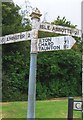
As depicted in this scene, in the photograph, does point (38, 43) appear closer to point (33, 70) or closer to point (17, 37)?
point (33, 70)

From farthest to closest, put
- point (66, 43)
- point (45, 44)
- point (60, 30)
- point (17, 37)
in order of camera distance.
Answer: point (17, 37) < point (60, 30) < point (45, 44) < point (66, 43)

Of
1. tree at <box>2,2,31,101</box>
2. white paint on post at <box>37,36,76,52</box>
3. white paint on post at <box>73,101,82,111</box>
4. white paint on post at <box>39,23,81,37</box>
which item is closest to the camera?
white paint on post at <box>73,101,82,111</box>

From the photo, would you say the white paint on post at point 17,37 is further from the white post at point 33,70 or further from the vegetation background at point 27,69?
the vegetation background at point 27,69

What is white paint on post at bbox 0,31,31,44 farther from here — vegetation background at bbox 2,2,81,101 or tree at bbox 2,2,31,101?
tree at bbox 2,2,31,101

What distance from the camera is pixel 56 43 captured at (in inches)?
188

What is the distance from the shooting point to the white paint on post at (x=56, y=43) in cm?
459

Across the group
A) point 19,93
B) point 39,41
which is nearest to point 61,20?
point 19,93

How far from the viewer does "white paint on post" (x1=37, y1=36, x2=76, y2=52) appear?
4.59m

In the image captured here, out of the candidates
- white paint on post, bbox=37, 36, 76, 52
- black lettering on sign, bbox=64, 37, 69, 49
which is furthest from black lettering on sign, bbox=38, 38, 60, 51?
black lettering on sign, bbox=64, 37, 69, 49

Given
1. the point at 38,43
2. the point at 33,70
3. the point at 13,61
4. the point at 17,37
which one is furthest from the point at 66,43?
the point at 13,61

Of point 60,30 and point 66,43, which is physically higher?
point 60,30

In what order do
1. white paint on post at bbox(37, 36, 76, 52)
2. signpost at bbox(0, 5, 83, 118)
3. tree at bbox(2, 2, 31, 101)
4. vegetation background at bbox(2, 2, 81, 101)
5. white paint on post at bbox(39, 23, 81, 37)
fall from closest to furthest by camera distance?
white paint on post at bbox(37, 36, 76, 52) → signpost at bbox(0, 5, 83, 118) → white paint on post at bbox(39, 23, 81, 37) → tree at bbox(2, 2, 31, 101) → vegetation background at bbox(2, 2, 81, 101)

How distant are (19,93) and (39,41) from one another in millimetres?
9486

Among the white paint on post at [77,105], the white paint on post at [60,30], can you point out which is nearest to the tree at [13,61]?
the white paint on post at [60,30]
